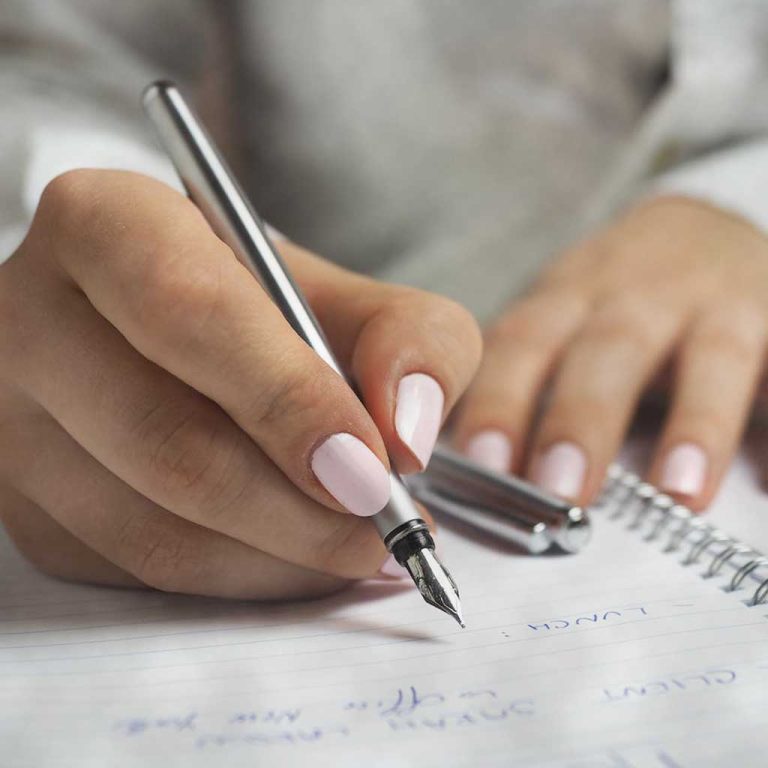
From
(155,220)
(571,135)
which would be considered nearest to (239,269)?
(155,220)

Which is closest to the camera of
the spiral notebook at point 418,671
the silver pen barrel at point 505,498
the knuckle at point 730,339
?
the spiral notebook at point 418,671

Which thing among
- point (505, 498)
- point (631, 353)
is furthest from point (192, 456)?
point (631, 353)

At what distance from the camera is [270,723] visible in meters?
0.23

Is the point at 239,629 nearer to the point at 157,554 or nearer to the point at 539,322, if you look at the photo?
the point at 157,554

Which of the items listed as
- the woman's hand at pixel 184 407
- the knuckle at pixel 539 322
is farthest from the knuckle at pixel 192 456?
the knuckle at pixel 539 322

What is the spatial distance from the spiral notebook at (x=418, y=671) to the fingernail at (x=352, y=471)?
0.04 meters

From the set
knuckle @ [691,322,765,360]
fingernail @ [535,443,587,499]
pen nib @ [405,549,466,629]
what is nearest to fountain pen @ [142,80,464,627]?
pen nib @ [405,549,466,629]

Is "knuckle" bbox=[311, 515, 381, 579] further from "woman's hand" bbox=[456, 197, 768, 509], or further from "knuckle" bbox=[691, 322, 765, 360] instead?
"knuckle" bbox=[691, 322, 765, 360]

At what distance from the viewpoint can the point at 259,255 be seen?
12.5 inches

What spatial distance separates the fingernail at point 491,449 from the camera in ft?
1.42

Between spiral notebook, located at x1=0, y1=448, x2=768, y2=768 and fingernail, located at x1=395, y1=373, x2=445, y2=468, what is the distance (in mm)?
49

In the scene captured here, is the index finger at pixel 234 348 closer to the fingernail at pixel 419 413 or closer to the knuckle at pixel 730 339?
the fingernail at pixel 419 413

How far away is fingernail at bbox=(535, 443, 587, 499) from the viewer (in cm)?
40

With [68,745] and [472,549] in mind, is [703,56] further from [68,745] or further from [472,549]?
[68,745]
